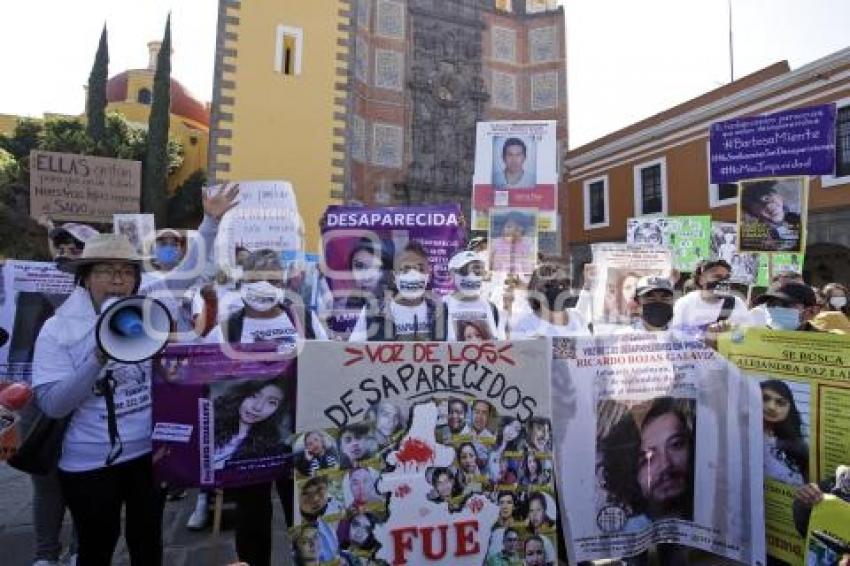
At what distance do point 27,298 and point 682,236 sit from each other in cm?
1009

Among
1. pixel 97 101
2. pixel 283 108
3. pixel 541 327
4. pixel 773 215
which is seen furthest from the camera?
pixel 97 101

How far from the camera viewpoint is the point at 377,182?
2522 cm

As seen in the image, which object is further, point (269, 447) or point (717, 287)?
point (717, 287)

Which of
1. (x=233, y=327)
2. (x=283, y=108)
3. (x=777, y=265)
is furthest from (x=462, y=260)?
(x=283, y=108)

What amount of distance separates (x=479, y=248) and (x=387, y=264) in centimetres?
185

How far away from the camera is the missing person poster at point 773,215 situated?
6633mm

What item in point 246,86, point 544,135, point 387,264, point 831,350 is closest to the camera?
point 831,350

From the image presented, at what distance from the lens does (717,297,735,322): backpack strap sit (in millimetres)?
5223

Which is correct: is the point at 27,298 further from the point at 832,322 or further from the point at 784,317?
the point at 832,322

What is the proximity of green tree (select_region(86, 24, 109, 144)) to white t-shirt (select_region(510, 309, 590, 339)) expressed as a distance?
25252mm

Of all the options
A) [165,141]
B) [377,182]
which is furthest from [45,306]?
[165,141]

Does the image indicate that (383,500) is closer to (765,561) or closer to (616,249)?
(765,561)

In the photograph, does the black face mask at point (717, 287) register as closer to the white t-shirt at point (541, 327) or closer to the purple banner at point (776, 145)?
the white t-shirt at point (541, 327)

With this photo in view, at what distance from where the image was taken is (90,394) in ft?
9.03
